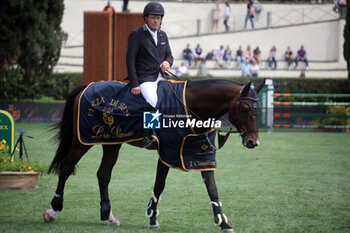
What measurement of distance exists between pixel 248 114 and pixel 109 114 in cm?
164

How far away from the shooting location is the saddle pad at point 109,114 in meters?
5.84

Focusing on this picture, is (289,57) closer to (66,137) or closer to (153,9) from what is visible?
(66,137)

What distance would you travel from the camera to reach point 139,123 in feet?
19.0

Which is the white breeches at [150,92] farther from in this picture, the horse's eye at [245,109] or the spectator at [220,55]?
the spectator at [220,55]

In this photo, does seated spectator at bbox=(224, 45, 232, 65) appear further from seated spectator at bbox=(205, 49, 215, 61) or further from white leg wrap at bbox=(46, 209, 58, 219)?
white leg wrap at bbox=(46, 209, 58, 219)

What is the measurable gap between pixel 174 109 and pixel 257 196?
265 cm

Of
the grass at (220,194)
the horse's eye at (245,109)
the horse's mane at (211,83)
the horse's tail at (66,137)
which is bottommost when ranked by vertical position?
the grass at (220,194)

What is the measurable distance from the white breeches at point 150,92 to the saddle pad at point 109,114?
0.29 ft

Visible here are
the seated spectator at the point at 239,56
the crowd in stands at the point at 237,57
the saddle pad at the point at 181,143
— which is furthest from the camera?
the seated spectator at the point at 239,56

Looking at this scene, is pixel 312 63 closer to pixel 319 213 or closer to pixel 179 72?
pixel 179 72

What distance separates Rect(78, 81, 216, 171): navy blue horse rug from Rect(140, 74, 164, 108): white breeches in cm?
5

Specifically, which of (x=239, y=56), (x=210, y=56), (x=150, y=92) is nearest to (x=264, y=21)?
(x=239, y=56)

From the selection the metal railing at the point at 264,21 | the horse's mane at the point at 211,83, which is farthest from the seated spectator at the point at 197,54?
the horse's mane at the point at 211,83

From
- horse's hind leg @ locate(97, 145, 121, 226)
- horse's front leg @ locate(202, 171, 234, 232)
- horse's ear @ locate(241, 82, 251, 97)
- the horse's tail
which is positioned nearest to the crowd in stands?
the horse's tail
